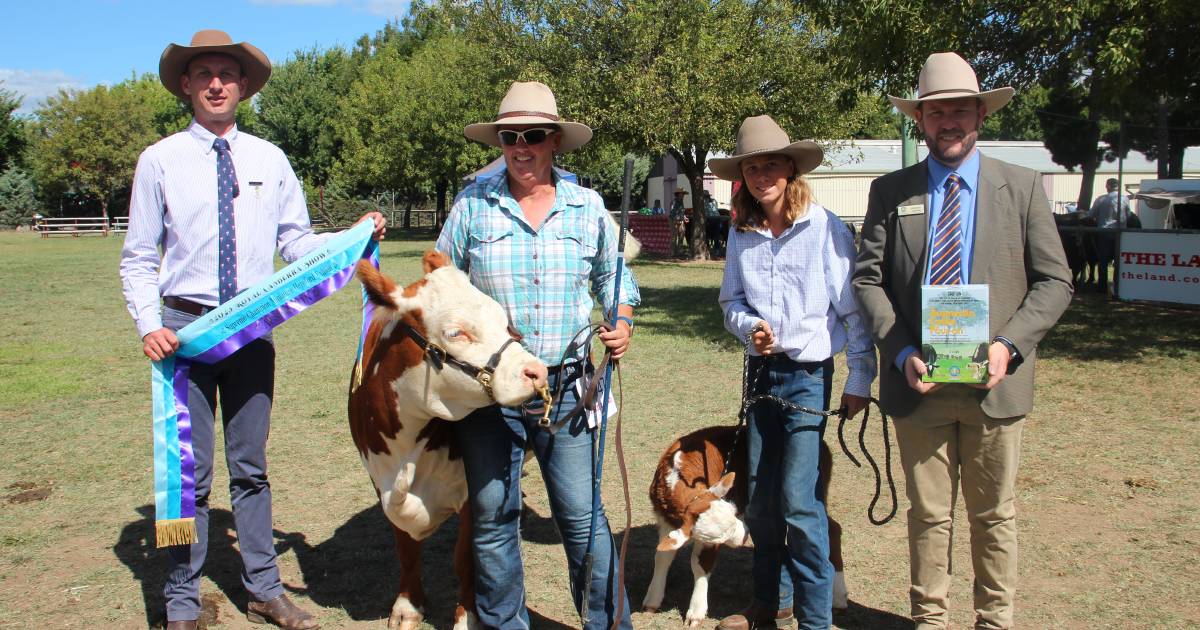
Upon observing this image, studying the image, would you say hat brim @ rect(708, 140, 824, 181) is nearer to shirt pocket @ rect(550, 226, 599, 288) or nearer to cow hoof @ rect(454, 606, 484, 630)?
shirt pocket @ rect(550, 226, 599, 288)

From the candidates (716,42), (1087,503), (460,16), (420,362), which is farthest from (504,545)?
(460,16)

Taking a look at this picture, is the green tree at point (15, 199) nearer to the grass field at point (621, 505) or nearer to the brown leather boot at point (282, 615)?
the grass field at point (621, 505)

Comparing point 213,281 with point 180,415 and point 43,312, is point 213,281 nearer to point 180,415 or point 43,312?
point 180,415

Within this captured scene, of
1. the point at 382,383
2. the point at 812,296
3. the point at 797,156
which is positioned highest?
the point at 797,156

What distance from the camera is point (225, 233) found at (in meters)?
4.01

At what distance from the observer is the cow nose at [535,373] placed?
10.4 feet

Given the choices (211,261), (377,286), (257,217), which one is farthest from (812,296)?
(211,261)

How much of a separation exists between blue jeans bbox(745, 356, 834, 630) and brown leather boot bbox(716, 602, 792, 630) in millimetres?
141

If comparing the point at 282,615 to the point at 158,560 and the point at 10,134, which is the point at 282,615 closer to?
the point at 158,560

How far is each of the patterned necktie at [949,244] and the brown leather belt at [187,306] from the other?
122 inches

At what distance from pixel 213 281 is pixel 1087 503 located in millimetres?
5160

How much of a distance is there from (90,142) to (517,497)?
63728mm

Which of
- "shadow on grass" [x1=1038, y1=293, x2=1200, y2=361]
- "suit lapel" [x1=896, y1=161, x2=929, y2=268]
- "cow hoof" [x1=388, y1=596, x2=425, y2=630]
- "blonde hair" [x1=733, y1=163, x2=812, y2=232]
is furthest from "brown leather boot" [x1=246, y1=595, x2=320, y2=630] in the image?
"shadow on grass" [x1=1038, y1=293, x2=1200, y2=361]

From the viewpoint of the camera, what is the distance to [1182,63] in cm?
1193
